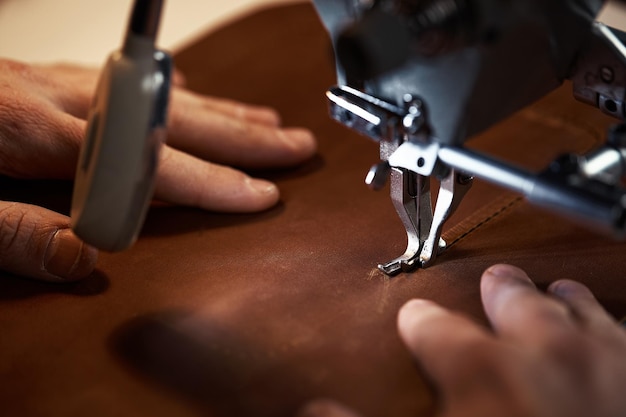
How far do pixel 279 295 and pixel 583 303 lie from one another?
0.99 ft

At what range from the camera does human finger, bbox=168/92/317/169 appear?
3.86ft

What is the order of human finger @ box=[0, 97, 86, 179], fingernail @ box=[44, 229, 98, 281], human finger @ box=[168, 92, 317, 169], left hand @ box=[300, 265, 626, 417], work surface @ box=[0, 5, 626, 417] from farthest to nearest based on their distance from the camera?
human finger @ box=[168, 92, 317, 169] < human finger @ box=[0, 97, 86, 179] < fingernail @ box=[44, 229, 98, 281] < work surface @ box=[0, 5, 626, 417] < left hand @ box=[300, 265, 626, 417]

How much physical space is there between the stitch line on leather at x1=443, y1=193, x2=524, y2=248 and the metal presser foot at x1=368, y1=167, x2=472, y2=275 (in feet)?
0.08

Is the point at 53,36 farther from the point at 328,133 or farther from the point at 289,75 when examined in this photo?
the point at 328,133

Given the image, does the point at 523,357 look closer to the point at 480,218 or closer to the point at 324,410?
the point at 324,410

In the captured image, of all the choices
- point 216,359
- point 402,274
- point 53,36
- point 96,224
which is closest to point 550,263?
point 402,274

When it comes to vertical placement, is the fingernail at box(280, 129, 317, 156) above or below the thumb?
below

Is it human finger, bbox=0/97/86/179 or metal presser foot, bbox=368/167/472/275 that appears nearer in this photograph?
metal presser foot, bbox=368/167/472/275

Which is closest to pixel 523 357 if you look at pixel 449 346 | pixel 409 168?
pixel 449 346

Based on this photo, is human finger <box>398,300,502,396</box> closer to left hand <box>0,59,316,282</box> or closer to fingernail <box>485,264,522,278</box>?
fingernail <box>485,264,522,278</box>

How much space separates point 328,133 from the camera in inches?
49.6

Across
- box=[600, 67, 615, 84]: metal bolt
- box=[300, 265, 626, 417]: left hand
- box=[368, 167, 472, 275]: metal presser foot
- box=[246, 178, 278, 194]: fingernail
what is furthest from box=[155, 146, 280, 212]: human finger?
box=[600, 67, 615, 84]: metal bolt

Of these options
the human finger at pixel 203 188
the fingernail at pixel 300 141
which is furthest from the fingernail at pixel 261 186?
the fingernail at pixel 300 141

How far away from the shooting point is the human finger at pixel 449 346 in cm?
69
